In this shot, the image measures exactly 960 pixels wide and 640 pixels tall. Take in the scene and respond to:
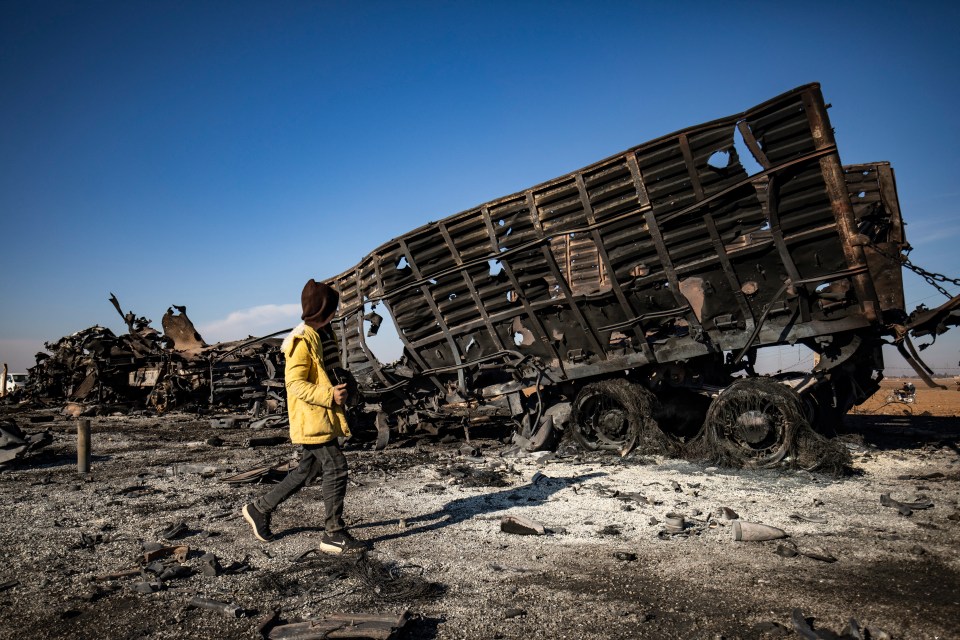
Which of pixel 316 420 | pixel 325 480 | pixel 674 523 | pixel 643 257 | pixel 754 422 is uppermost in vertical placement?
pixel 643 257

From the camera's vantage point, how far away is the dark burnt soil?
2.78 meters

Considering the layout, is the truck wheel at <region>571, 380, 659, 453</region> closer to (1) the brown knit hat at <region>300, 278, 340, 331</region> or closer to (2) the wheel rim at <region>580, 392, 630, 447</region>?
(2) the wheel rim at <region>580, 392, 630, 447</region>

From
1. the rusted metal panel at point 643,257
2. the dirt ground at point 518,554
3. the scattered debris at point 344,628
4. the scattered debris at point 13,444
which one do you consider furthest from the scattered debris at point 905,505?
the scattered debris at point 13,444

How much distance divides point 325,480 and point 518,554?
150cm

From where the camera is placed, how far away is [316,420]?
397 cm

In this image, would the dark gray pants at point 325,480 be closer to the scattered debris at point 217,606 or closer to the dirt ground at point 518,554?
the dirt ground at point 518,554

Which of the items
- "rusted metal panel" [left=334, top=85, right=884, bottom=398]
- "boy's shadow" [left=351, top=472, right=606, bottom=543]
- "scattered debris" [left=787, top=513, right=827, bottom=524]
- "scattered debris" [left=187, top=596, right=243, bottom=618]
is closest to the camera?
"scattered debris" [left=187, top=596, right=243, bottom=618]

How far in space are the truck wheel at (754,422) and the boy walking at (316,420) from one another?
447cm

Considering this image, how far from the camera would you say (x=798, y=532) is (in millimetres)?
4039

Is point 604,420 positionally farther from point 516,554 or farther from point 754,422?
point 516,554

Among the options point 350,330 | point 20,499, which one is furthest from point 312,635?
point 350,330

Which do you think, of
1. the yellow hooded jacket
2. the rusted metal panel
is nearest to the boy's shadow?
the yellow hooded jacket

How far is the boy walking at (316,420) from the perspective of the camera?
3.93 m

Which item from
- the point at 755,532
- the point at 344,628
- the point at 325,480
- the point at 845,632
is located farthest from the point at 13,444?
the point at 845,632
